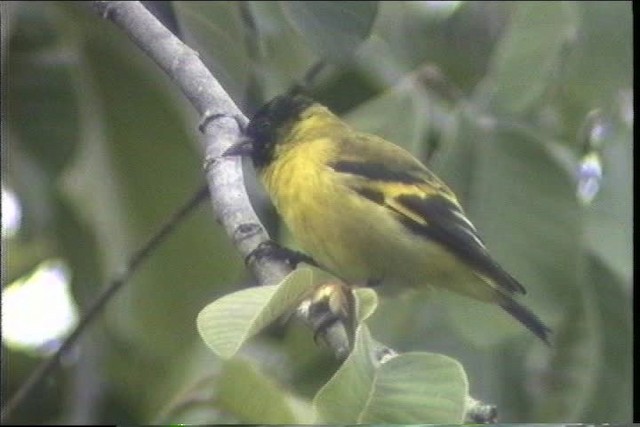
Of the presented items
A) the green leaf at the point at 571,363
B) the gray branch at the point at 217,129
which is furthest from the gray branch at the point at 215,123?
the green leaf at the point at 571,363

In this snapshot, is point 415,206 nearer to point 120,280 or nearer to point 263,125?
point 263,125

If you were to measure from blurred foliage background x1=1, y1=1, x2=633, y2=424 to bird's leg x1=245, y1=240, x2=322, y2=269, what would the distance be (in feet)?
0.27

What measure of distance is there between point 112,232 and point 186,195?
136 mm

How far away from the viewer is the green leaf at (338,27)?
1049 millimetres

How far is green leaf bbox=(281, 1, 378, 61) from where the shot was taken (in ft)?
3.44

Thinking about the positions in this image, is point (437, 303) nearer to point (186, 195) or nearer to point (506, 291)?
point (506, 291)

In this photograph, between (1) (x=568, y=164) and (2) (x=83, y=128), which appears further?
(2) (x=83, y=128)

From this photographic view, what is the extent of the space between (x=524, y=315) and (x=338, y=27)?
30 centimetres

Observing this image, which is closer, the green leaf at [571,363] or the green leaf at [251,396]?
the green leaf at [251,396]

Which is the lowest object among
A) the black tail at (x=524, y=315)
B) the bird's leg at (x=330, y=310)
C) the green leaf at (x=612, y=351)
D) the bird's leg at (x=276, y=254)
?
the green leaf at (x=612, y=351)

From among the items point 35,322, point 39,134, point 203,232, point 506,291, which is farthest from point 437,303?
point 39,134

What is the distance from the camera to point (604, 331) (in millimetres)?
1063

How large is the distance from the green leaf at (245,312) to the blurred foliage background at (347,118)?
15 cm

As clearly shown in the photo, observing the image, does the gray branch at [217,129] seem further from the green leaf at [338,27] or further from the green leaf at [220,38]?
the green leaf at [338,27]
